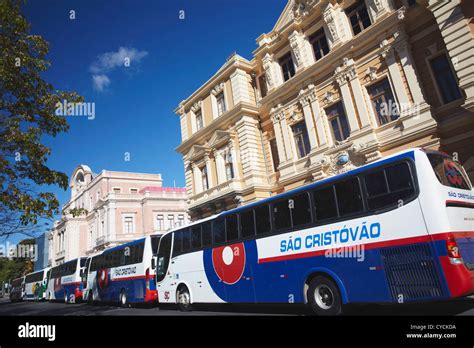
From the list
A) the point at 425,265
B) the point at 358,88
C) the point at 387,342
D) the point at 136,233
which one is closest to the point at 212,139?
the point at 358,88

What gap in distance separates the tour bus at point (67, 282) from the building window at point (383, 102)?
73.1 feet

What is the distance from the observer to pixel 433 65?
14742 mm

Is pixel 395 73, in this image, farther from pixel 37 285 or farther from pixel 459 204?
pixel 37 285

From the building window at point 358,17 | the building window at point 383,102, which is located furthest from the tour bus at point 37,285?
the building window at point 358,17

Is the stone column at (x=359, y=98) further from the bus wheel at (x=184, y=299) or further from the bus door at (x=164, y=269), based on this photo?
the bus wheel at (x=184, y=299)

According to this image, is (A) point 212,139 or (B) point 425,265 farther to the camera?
(A) point 212,139

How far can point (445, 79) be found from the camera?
14336 mm

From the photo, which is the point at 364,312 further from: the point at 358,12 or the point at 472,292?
the point at 358,12

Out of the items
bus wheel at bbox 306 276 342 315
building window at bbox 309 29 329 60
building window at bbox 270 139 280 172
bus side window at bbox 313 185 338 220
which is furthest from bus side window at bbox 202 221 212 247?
building window at bbox 309 29 329 60

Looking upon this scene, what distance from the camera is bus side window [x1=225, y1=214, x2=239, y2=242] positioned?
10977 mm

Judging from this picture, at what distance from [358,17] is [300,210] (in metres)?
13.6

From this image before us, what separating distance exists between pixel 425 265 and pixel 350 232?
1.70 metres

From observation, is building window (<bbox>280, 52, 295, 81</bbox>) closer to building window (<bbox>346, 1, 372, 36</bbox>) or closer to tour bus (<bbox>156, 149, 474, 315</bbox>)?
building window (<bbox>346, 1, 372, 36</bbox>)

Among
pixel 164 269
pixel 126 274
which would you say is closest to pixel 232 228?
pixel 164 269
